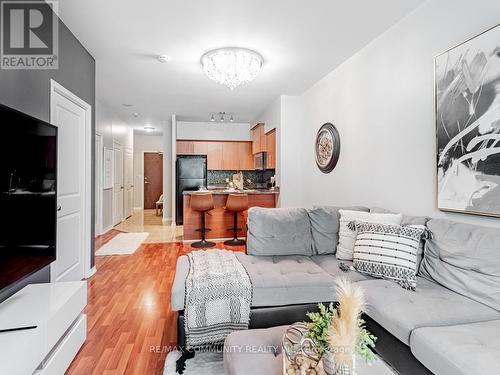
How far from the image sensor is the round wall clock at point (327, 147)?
3775mm

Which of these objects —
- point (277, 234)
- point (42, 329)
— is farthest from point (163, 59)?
point (42, 329)

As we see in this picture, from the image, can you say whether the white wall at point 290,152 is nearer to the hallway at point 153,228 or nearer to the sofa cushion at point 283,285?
the hallway at point 153,228

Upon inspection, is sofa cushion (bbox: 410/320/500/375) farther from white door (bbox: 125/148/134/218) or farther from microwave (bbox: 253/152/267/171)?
white door (bbox: 125/148/134/218)

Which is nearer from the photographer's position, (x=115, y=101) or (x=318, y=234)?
(x=318, y=234)

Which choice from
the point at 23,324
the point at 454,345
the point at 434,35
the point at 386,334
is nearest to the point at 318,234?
the point at 386,334

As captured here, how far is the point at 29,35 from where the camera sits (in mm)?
2195

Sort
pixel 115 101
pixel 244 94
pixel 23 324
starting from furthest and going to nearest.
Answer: pixel 115 101, pixel 244 94, pixel 23 324

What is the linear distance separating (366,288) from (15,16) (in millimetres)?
3087

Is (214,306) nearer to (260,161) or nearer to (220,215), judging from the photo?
(220,215)

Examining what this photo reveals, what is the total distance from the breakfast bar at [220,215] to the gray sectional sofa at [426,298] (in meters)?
2.67

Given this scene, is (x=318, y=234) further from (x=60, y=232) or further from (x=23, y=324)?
(x=60, y=232)

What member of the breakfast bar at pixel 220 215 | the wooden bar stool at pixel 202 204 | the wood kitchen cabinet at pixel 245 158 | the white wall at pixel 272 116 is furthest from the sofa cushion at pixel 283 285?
the wood kitchen cabinet at pixel 245 158

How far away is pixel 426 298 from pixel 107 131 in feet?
20.7

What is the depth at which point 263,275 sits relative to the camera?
2092mm
